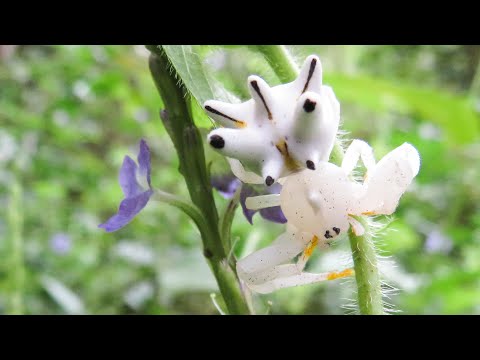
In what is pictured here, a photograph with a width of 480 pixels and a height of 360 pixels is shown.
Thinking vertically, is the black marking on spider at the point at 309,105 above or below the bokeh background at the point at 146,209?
below

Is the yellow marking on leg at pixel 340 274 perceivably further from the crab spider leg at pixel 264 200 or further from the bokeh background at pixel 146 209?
the bokeh background at pixel 146 209

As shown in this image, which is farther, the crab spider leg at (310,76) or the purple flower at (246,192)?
the purple flower at (246,192)

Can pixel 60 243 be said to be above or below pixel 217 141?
above

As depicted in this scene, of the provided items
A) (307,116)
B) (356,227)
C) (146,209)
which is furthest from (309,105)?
(146,209)

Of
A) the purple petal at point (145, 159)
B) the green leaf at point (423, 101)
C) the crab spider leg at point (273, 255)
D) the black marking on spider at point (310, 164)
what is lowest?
the crab spider leg at point (273, 255)

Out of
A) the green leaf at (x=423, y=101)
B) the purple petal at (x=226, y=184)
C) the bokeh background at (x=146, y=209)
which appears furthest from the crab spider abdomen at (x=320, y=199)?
the green leaf at (x=423, y=101)

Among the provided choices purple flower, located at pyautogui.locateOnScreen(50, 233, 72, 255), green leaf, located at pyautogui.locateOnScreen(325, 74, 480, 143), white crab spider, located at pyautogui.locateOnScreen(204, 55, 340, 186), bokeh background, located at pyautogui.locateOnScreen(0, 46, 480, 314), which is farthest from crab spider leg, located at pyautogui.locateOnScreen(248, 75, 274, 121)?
purple flower, located at pyautogui.locateOnScreen(50, 233, 72, 255)

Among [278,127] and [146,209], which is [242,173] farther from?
[146,209]
